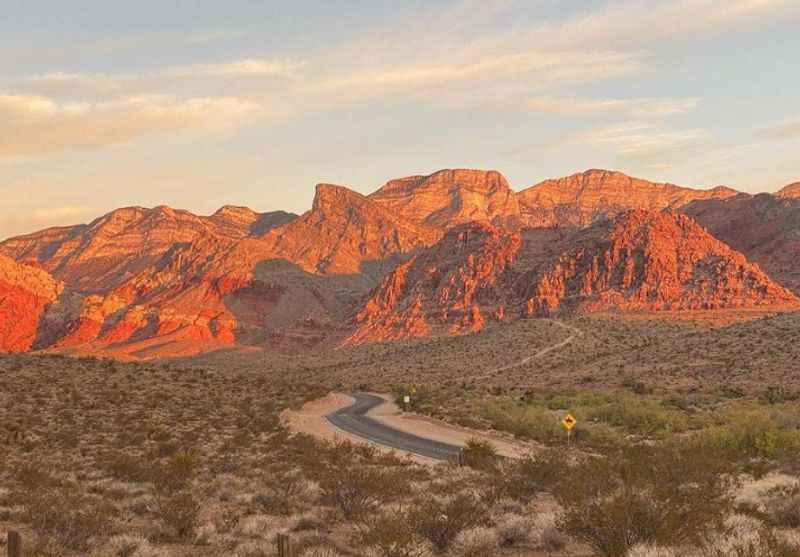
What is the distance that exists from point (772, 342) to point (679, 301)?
5017cm

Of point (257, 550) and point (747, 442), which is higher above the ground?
point (257, 550)

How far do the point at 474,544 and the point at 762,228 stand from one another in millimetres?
155330

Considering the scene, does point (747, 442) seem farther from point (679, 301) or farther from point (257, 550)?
point (679, 301)

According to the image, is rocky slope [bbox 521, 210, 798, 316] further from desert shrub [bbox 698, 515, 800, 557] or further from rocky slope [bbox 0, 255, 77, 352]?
rocky slope [bbox 0, 255, 77, 352]

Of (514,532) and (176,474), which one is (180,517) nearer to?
(176,474)

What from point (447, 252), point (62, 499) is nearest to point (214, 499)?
point (62, 499)

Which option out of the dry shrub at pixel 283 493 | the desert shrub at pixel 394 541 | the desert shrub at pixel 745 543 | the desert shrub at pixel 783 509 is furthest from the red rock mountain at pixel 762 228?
the desert shrub at pixel 394 541

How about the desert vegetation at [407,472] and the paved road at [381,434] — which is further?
the paved road at [381,434]

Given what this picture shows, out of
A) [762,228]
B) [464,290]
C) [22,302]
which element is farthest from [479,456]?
[22,302]

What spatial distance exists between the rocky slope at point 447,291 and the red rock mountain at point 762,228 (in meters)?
46.9

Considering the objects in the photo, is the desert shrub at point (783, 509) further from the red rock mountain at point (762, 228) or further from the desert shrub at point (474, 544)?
the red rock mountain at point (762, 228)

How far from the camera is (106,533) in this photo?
43.2ft

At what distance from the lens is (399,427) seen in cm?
3859

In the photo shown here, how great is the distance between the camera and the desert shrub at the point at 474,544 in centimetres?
1160
